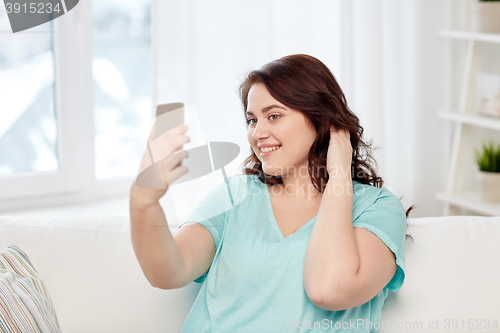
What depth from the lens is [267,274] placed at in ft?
3.48

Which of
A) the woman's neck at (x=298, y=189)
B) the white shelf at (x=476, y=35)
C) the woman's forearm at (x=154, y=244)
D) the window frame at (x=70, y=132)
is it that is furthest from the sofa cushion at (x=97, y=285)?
the white shelf at (x=476, y=35)

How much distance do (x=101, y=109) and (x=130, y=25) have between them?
1.26 ft

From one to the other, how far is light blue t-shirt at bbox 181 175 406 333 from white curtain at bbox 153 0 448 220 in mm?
433

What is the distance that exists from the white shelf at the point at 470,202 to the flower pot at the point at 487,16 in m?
0.76

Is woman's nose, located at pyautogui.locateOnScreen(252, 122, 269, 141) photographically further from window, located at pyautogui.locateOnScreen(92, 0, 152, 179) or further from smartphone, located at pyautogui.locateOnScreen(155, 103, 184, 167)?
window, located at pyautogui.locateOnScreen(92, 0, 152, 179)

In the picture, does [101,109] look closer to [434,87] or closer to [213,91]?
[213,91]

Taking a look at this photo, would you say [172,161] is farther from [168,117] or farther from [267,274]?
[267,274]

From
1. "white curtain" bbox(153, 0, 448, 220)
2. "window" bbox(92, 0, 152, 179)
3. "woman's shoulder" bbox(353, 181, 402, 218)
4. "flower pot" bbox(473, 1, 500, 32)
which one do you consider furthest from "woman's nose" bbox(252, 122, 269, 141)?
"flower pot" bbox(473, 1, 500, 32)

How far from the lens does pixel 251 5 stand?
6.40 feet

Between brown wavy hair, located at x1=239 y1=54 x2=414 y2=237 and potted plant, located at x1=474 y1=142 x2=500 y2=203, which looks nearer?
brown wavy hair, located at x1=239 y1=54 x2=414 y2=237

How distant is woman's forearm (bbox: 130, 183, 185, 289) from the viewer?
735mm

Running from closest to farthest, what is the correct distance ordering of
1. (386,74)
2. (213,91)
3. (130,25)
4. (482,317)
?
(482,317) < (213,91) < (130,25) < (386,74)

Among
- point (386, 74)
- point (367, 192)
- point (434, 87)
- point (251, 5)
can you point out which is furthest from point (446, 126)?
point (367, 192)

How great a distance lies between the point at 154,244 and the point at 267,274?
0.32 meters
